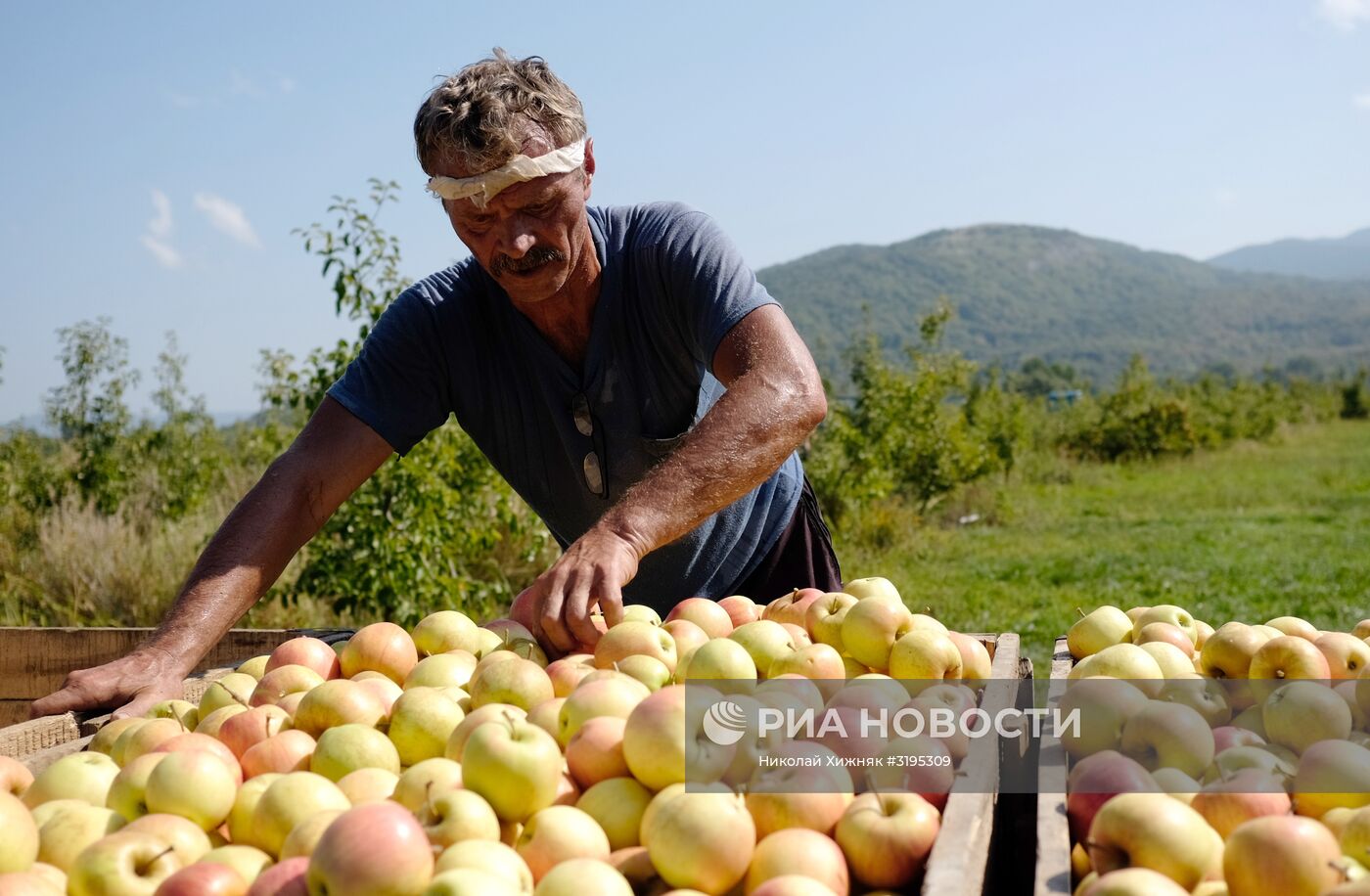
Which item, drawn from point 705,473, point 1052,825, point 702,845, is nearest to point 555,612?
point 705,473

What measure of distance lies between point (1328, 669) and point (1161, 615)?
0.37m

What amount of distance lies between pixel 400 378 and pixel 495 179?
72 cm

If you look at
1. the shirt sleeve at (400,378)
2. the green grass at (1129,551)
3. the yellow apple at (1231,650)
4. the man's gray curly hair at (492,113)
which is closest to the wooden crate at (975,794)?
the yellow apple at (1231,650)

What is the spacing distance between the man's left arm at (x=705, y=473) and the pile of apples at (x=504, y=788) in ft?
0.38

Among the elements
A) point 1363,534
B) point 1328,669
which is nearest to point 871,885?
point 1328,669

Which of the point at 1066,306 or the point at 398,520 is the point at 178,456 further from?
the point at 1066,306

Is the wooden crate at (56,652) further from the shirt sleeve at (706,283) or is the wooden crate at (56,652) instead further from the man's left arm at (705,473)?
the shirt sleeve at (706,283)

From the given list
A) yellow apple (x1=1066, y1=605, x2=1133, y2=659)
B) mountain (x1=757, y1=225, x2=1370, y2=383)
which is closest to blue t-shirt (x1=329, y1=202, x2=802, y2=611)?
yellow apple (x1=1066, y1=605, x2=1133, y2=659)

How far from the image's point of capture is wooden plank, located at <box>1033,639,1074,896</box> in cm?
127

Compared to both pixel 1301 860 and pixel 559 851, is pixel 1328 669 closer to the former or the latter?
pixel 1301 860

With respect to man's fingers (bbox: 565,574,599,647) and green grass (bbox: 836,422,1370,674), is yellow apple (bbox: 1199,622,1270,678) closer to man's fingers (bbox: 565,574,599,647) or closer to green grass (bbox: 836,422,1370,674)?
man's fingers (bbox: 565,574,599,647)

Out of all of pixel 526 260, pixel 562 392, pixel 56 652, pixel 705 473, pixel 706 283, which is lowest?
pixel 56 652

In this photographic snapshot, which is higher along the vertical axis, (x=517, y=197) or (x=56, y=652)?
(x=517, y=197)

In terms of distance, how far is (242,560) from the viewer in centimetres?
269
